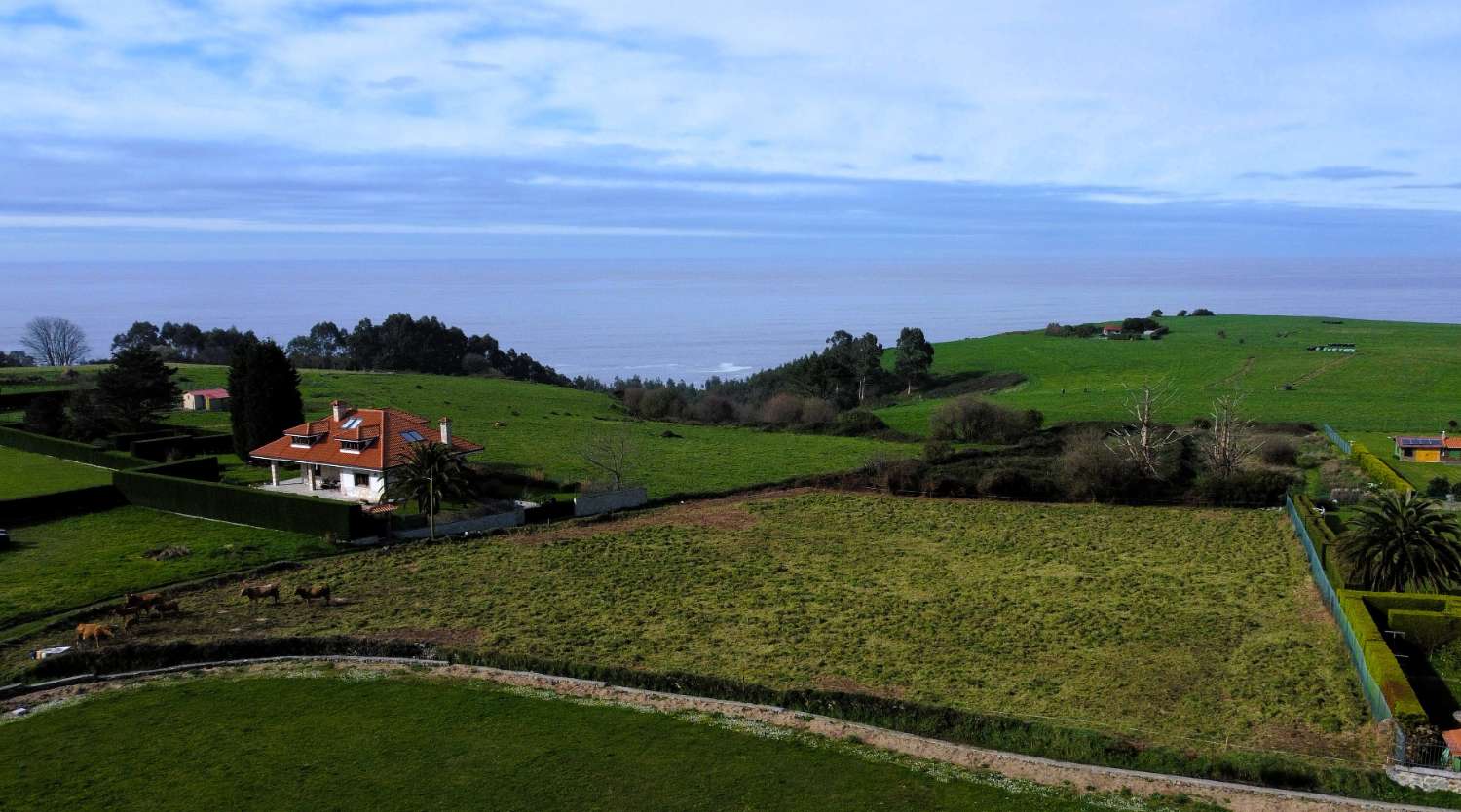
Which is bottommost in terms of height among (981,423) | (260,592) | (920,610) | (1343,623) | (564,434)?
(920,610)

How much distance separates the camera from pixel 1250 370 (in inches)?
3568

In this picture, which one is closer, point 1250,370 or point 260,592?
point 260,592

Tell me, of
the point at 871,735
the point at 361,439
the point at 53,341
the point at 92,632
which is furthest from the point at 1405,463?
the point at 53,341

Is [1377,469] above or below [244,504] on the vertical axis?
below

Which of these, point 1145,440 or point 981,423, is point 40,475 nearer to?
point 981,423

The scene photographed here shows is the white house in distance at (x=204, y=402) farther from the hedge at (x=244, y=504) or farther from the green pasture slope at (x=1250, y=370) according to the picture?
the green pasture slope at (x=1250, y=370)

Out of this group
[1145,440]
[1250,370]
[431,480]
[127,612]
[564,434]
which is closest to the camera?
[127,612]

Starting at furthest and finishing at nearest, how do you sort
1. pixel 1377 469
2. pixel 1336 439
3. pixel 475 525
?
pixel 1336 439 → pixel 1377 469 → pixel 475 525

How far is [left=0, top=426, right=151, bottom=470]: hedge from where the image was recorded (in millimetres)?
48725

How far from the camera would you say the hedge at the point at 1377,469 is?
4382cm

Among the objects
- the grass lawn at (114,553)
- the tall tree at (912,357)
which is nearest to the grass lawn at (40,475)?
the grass lawn at (114,553)

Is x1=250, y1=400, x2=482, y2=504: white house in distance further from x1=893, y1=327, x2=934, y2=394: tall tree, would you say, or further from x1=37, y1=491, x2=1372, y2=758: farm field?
x1=893, y1=327, x2=934, y2=394: tall tree

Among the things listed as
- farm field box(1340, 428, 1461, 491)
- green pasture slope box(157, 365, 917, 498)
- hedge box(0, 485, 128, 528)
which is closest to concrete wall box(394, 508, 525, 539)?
green pasture slope box(157, 365, 917, 498)

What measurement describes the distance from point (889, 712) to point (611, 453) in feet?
102
